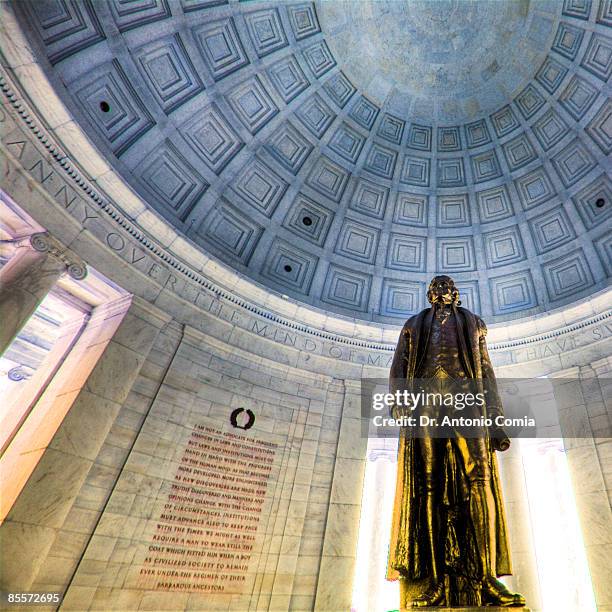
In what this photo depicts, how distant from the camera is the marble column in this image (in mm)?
6984

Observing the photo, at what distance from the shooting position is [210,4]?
34.3 feet

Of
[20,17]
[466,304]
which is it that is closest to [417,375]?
[466,304]

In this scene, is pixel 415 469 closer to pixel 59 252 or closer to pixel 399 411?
pixel 399 411

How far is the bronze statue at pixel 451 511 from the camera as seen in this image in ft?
12.6

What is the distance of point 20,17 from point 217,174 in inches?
215

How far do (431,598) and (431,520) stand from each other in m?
0.69

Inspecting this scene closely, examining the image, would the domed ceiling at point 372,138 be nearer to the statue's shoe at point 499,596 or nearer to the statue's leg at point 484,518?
the statue's leg at point 484,518

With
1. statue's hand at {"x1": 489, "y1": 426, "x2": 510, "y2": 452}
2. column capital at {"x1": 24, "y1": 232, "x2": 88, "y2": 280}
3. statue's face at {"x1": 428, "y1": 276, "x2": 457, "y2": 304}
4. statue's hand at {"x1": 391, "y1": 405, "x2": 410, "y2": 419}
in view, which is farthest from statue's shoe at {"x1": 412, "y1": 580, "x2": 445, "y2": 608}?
column capital at {"x1": 24, "y1": 232, "x2": 88, "y2": 280}

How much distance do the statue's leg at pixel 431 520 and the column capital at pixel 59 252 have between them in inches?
301

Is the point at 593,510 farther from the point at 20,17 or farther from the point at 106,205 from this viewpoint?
the point at 20,17

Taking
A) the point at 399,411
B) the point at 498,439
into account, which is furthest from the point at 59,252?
the point at 498,439

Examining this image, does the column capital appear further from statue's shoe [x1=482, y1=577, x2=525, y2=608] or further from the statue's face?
statue's shoe [x1=482, y1=577, x2=525, y2=608]

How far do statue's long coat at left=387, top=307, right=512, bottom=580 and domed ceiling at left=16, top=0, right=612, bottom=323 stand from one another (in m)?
7.65

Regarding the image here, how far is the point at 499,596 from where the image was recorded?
359cm
